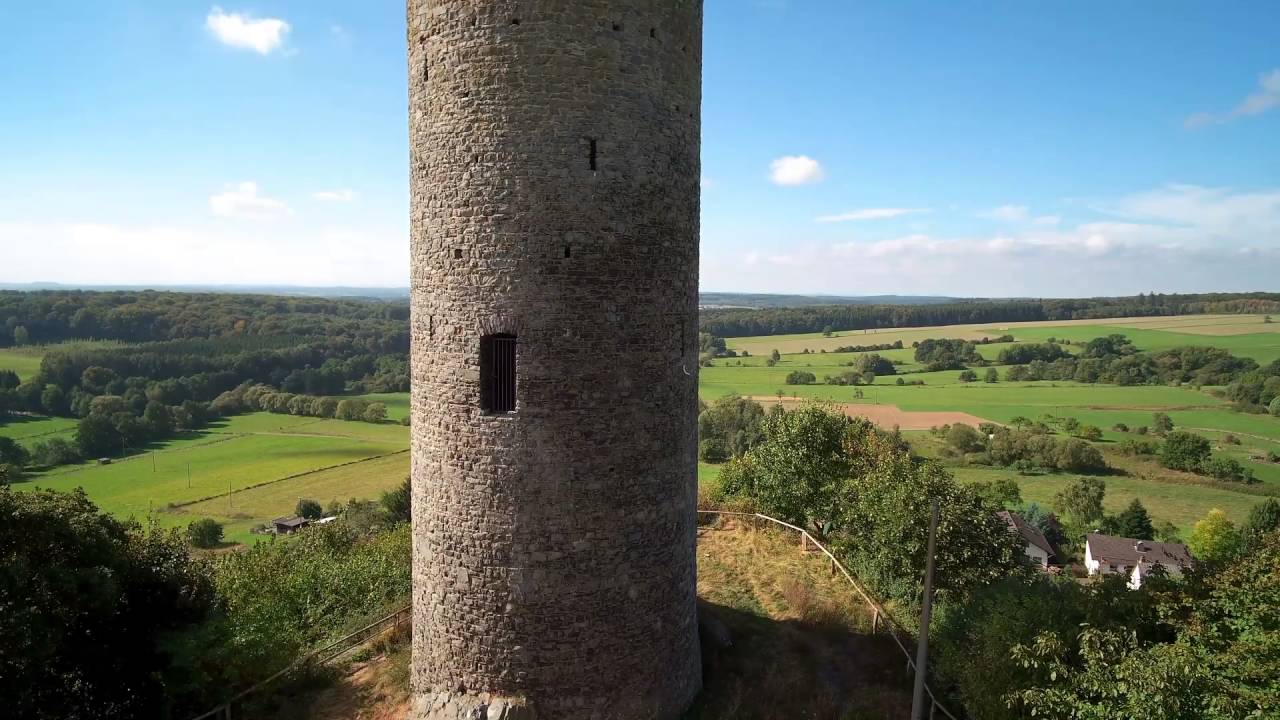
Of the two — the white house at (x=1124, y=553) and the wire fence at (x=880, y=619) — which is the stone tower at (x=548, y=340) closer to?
the wire fence at (x=880, y=619)

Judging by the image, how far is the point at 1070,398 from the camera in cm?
7825

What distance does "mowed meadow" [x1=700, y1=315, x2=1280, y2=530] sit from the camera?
55812mm

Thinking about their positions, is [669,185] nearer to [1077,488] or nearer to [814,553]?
[814,553]

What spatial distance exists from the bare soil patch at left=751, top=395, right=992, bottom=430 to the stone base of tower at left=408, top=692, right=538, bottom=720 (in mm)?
57279

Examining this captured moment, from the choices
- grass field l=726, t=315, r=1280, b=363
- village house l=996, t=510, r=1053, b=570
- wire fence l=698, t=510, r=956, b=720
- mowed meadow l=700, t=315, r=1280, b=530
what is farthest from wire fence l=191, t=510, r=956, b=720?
grass field l=726, t=315, r=1280, b=363

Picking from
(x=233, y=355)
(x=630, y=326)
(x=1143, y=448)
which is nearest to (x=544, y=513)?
(x=630, y=326)

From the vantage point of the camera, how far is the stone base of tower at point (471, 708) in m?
8.54

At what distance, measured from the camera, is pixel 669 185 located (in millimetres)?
8781

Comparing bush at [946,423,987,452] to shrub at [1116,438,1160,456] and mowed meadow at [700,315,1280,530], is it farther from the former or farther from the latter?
shrub at [1116,438,1160,456]

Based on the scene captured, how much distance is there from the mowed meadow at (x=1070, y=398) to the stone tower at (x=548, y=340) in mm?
26701

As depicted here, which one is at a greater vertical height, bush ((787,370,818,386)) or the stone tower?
the stone tower

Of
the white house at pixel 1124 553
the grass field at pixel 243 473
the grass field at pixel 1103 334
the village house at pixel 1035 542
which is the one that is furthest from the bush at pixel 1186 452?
the grass field at pixel 243 473

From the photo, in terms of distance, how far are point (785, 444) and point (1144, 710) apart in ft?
49.8

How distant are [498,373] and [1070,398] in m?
86.5
